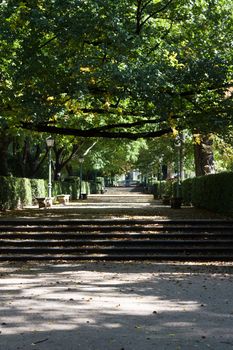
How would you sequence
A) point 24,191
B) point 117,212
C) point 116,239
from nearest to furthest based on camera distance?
point 116,239 < point 117,212 < point 24,191

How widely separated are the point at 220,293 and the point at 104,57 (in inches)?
350

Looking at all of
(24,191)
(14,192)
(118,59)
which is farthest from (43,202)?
(118,59)

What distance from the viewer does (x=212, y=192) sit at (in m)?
22.6

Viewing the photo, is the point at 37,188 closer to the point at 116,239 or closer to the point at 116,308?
the point at 116,239

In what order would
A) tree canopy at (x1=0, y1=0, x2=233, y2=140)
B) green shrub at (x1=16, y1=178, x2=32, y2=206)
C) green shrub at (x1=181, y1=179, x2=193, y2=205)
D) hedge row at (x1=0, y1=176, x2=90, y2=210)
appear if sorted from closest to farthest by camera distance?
tree canopy at (x1=0, y1=0, x2=233, y2=140), hedge row at (x1=0, y1=176, x2=90, y2=210), green shrub at (x1=16, y1=178, x2=32, y2=206), green shrub at (x1=181, y1=179, x2=193, y2=205)

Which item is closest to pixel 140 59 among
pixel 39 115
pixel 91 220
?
pixel 39 115

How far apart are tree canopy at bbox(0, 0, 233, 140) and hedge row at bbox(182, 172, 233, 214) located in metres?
2.42

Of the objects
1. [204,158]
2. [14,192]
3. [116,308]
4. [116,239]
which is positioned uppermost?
[204,158]

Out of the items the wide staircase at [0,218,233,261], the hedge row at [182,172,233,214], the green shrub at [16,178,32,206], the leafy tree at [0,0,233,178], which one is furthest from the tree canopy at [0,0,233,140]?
the green shrub at [16,178,32,206]

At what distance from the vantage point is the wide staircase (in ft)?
45.9

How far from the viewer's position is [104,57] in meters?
15.7

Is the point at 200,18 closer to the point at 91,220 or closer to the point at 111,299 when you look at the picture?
the point at 91,220

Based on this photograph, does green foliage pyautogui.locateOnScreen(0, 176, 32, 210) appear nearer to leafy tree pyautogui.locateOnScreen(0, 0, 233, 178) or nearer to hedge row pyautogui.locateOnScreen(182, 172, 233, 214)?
leafy tree pyautogui.locateOnScreen(0, 0, 233, 178)

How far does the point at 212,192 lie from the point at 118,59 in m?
9.22
